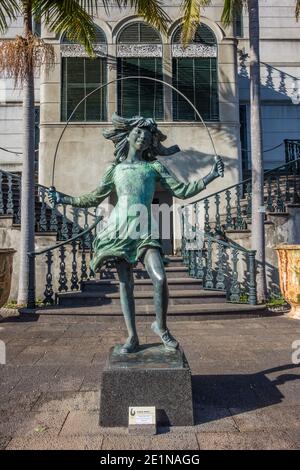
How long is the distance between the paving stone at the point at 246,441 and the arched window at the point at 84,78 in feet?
34.9

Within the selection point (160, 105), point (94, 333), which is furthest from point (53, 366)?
point (160, 105)

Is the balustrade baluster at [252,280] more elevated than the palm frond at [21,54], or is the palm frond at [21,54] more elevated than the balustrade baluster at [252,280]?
the palm frond at [21,54]

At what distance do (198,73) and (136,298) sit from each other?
811 cm

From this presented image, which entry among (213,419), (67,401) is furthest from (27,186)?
(213,419)

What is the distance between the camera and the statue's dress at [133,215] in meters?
3.29

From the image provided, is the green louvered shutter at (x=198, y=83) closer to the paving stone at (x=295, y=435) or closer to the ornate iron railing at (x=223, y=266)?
the ornate iron railing at (x=223, y=266)

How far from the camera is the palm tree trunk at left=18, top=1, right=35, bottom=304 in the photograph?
24.5ft

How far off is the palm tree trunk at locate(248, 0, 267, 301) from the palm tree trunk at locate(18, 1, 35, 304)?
4.58 m

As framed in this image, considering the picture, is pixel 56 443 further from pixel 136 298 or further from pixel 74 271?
pixel 74 271

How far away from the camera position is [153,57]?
39.6 feet

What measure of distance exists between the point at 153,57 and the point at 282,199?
627 cm

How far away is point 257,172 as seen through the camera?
8.05m

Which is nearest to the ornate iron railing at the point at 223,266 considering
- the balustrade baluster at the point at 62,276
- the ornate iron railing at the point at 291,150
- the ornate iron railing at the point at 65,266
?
the ornate iron railing at the point at 65,266

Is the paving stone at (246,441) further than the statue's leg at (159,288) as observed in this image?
No
